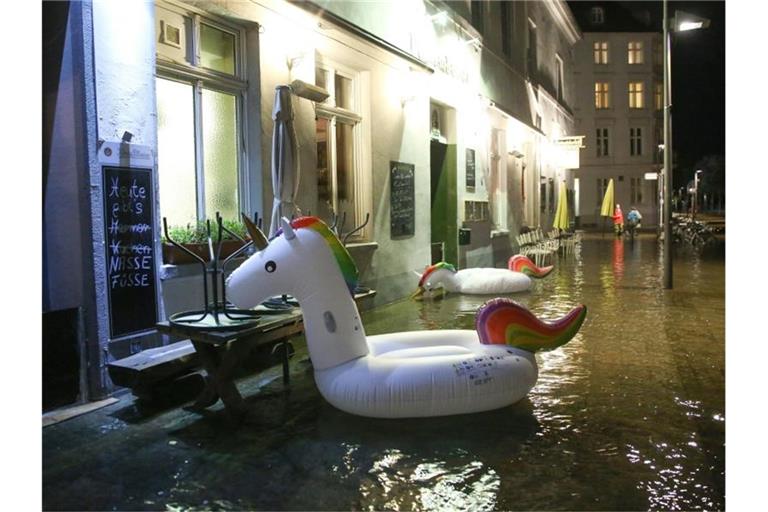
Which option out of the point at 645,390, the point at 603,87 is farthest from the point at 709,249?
the point at 603,87

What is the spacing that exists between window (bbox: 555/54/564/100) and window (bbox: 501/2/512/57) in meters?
8.71

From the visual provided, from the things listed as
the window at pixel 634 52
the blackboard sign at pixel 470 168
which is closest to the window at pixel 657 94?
the window at pixel 634 52

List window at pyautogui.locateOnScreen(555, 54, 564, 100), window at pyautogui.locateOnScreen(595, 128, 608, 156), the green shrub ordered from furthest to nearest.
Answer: window at pyautogui.locateOnScreen(595, 128, 608, 156), window at pyautogui.locateOnScreen(555, 54, 564, 100), the green shrub

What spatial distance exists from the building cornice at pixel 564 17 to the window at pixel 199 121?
18.6 meters

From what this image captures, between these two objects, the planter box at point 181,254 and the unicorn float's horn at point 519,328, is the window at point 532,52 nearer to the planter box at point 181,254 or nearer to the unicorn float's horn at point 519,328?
the planter box at point 181,254

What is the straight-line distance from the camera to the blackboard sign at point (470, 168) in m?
15.6

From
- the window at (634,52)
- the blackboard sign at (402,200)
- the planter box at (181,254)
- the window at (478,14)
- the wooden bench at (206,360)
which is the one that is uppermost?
the window at (634,52)

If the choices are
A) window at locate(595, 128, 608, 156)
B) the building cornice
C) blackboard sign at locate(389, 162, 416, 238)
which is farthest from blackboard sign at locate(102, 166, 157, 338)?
window at locate(595, 128, 608, 156)

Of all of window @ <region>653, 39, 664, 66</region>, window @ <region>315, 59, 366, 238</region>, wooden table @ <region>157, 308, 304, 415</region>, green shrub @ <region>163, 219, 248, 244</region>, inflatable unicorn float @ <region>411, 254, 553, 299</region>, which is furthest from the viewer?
window @ <region>653, 39, 664, 66</region>

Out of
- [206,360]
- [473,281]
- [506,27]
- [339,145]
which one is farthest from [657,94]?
[206,360]

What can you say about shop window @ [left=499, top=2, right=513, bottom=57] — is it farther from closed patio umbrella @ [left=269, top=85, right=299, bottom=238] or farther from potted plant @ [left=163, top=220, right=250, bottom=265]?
potted plant @ [left=163, top=220, right=250, bottom=265]

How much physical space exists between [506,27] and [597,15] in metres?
35.8

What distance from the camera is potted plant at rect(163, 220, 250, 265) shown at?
22.2 feet

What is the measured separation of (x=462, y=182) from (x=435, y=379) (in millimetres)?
10578
